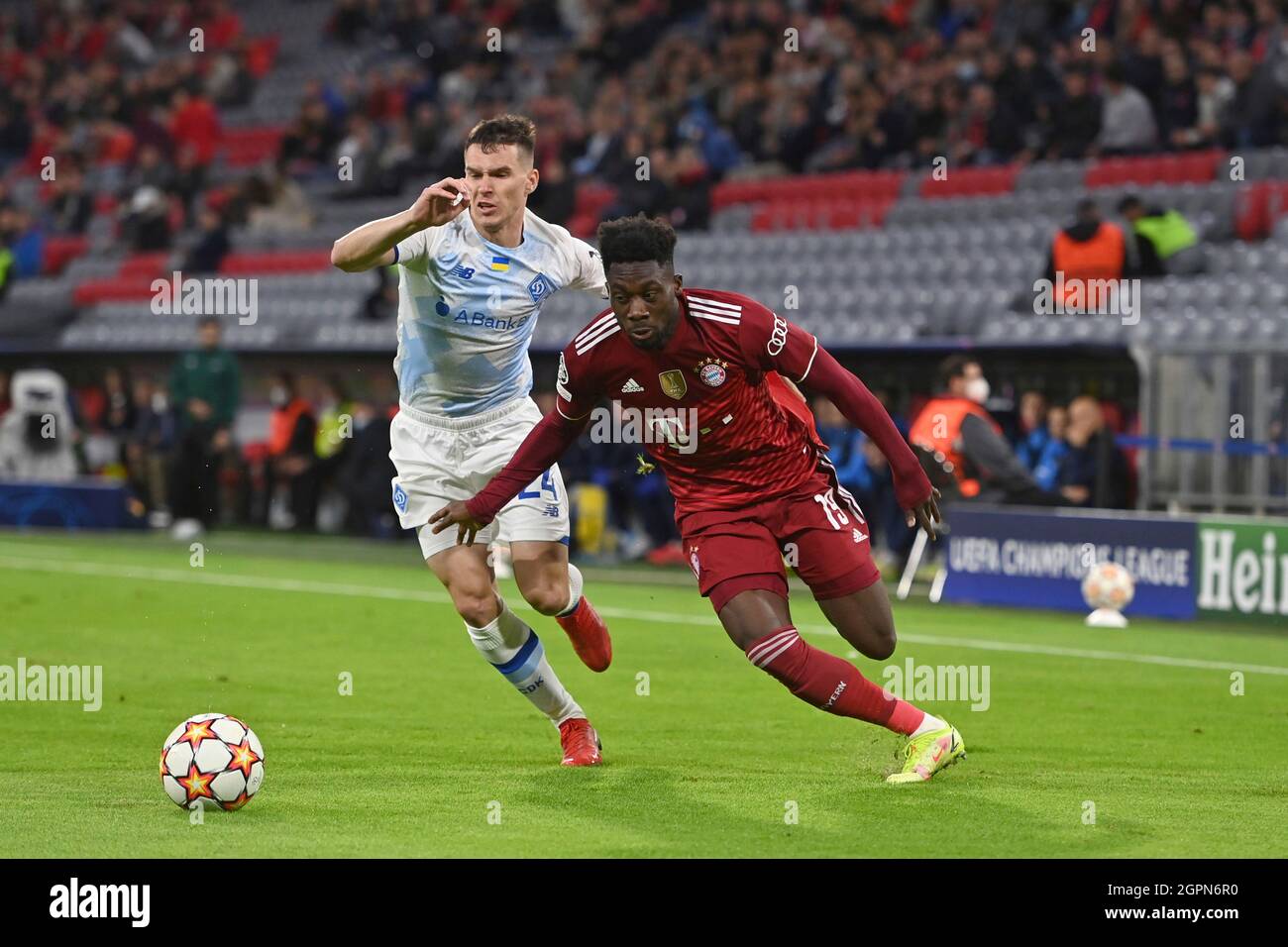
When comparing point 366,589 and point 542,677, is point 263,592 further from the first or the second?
point 542,677

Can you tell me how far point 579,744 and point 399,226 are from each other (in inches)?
93.6

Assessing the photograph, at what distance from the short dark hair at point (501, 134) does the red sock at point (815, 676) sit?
7.88 feet

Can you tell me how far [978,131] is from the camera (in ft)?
70.4

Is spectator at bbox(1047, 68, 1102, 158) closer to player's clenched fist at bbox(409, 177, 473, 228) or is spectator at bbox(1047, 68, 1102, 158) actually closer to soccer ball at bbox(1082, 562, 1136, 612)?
soccer ball at bbox(1082, 562, 1136, 612)

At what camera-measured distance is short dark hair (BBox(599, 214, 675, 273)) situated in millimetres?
6988

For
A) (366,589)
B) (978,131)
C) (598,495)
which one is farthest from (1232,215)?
(366,589)

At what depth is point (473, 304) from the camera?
8297mm

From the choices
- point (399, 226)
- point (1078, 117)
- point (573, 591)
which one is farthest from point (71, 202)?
point (399, 226)

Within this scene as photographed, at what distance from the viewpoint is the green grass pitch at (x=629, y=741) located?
21.4ft

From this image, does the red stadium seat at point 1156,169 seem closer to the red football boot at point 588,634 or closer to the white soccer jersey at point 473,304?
the white soccer jersey at point 473,304

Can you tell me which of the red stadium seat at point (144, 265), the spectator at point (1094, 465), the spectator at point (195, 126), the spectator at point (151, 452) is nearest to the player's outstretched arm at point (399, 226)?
the spectator at point (1094, 465)

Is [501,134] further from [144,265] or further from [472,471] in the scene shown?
[144,265]

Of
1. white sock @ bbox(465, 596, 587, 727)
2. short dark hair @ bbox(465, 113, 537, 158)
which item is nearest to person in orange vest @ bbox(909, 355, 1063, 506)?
white sock @ bbox(465, 596, 587, 727)

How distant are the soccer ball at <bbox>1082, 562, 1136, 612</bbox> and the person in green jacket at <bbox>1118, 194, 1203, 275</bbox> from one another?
4.56 m
